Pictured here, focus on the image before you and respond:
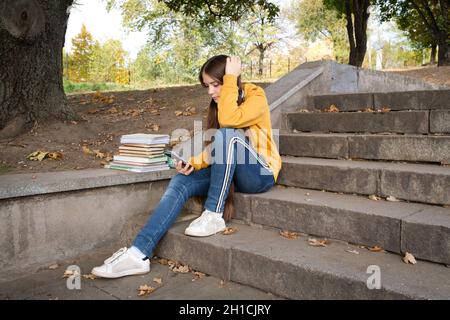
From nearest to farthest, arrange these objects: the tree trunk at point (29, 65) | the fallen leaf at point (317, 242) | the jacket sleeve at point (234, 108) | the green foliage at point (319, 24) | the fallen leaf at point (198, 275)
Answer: the fallen leaf at point (317, 242) < the fallen leaf at point (198, 275) < the jacket sleeve at point (234, 108) < the tree trunk at point (29, 65) < the green foliage at point (319, 24)

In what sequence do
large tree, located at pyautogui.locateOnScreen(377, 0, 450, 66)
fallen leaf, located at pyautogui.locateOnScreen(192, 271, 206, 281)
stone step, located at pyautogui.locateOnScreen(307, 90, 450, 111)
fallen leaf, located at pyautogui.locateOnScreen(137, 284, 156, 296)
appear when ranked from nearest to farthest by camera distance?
fallen leaf, located at pyautogui.locateOnScreen(137, 284, 156, 296) → fallen leaf, located at pyautogui.locateOnScreen(192, 271, 206, 281) → stone step, located at pyautogui.locateOnScreen(307, 90, 450, 111) → large tree, located at pyautogui.locateOnScreen(377, 0, 450, 66)

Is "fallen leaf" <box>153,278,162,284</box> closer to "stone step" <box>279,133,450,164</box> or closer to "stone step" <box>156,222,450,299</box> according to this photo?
"stone step" <box>156,222,450,299</box>

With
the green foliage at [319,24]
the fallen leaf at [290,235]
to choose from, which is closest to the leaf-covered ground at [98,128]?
the fallen leaf at [290,235]

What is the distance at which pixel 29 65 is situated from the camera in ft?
15.3

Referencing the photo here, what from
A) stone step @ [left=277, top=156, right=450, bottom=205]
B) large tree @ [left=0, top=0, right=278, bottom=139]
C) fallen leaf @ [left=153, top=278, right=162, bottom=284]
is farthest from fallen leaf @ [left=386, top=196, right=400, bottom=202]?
large tree @ [left=0, top=0, right=278, bottom=139]

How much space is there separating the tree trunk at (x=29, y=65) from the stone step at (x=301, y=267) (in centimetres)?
250

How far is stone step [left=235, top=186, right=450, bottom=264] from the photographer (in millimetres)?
2412

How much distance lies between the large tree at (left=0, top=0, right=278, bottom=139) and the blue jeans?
7.60 ft

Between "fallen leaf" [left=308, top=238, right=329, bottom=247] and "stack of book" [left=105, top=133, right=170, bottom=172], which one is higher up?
"stack of book" [left=105, top=133, right=170, bottom=172]

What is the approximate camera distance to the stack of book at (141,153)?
11.7 ft

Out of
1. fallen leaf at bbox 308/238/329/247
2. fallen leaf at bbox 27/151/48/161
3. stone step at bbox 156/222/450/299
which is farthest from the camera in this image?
fallen leaf at bbox 27/151/48/161

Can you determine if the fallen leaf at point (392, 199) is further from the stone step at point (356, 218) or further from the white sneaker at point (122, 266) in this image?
the white sneaker at point (122, 266)
